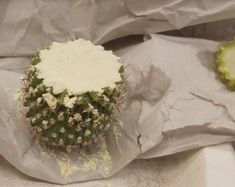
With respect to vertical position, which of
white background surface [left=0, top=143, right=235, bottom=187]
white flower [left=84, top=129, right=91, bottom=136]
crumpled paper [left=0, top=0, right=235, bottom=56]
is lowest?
white background surface [left=0, top=143, right=235, bottom=187]

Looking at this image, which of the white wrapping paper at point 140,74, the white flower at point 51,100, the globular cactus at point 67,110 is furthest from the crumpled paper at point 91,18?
the white flower at point 51,100

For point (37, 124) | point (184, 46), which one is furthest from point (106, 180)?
point (184, 46)

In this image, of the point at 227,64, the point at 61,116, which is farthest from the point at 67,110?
the point at 227,64

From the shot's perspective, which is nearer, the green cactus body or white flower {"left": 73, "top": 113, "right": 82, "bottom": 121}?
white flower {"left": 73, "top": 113, "right": 82, "bottom": 121}

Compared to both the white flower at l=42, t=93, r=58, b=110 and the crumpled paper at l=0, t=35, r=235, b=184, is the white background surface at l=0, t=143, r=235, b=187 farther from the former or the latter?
the white flower at l=42, t=93, r=58, b=110

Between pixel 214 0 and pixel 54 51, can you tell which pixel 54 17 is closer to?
pixel 54 51

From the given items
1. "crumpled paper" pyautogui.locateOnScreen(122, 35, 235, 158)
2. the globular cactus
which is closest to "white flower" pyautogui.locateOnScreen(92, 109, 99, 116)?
the globular cactus

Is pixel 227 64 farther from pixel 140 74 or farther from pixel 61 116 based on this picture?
pixel 61 116
